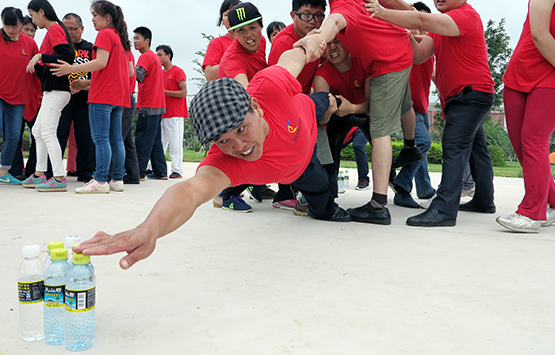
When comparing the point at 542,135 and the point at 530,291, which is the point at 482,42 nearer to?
the point at 542,135

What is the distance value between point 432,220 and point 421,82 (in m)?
1.70

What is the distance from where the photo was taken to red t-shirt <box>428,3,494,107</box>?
327 cm

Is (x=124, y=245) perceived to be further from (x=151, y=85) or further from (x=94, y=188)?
(x=151, y=85)

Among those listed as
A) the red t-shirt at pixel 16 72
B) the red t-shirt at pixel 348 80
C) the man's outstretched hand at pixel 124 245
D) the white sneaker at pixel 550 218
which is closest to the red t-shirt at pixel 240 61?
the red t-shirt at pixel 348 80

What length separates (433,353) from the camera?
143 cm

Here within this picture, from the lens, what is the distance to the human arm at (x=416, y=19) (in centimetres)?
314

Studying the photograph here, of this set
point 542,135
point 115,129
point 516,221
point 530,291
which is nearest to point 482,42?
point 542,135

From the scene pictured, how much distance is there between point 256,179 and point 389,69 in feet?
5.84

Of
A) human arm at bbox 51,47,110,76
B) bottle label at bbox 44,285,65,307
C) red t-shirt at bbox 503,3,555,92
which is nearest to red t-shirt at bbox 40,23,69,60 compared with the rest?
human arm at bbox 51,47,110,76

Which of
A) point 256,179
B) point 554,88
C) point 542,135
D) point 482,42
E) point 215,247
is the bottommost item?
point 215,247

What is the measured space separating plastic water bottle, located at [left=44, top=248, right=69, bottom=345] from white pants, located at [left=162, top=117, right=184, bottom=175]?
213 inches

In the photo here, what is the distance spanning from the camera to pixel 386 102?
3.46 m

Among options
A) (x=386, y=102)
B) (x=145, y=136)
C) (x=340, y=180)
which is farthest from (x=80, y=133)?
(x=386, y=102)

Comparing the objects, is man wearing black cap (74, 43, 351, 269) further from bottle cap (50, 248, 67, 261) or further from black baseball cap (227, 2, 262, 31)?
black baseball cap (227, 2, 262, 31)
